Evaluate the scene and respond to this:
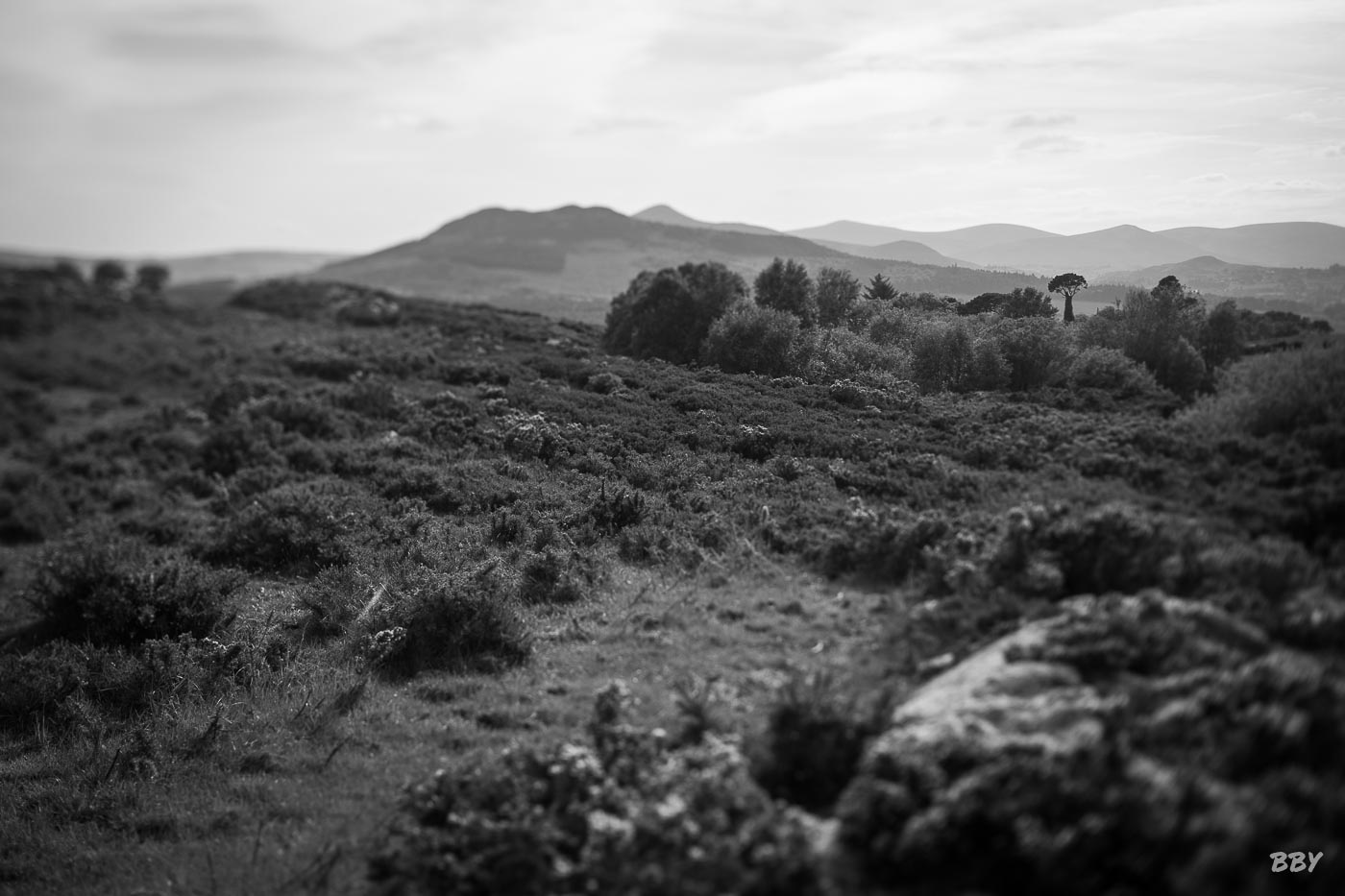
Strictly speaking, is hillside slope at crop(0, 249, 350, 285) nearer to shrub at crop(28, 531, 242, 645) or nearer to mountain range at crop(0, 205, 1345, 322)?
mountain range at crop(0, 205, 1345, 322)

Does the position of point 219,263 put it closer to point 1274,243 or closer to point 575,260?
point 575,260

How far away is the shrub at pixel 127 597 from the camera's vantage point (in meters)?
10.3

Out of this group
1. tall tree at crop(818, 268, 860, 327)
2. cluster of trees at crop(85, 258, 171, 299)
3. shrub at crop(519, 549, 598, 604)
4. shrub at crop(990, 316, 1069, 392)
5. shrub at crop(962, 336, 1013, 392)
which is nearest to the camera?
shrub at crop(519, 549, 598, 604)

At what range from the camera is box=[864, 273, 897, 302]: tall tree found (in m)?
18.4

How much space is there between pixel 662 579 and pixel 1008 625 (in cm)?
444

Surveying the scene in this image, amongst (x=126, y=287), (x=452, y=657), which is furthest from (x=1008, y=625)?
(x=126, y=287)

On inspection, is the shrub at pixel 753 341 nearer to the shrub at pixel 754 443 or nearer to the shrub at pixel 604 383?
the shrub at pixel 604 383

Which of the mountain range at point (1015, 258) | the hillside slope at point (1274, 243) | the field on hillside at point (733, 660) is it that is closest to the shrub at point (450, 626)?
the field on hillside at point (733, 660)

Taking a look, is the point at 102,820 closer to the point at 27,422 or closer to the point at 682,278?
the point at 682,278

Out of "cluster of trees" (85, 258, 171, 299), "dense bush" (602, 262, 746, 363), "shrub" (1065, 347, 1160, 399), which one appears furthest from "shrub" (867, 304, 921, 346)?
"cluster of trees" (85, 258, 171, 299)

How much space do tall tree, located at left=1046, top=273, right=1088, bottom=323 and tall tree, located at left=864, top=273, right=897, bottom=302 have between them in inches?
179

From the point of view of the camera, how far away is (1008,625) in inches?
225

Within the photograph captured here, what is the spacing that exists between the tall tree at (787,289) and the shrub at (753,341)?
4.86ft

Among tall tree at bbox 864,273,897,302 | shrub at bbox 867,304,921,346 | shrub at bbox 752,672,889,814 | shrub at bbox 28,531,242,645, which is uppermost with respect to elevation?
tall tree at bbox 864,273,897,302
